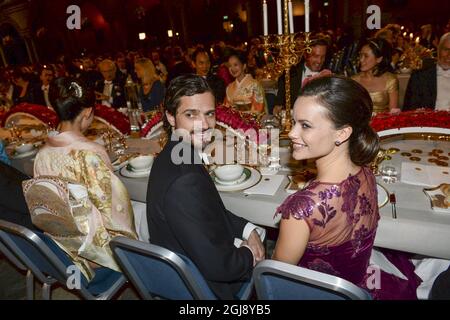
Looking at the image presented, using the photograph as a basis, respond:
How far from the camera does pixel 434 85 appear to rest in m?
3.76

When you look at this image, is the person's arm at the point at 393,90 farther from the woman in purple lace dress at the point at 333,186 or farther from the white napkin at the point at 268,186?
the woman in purple lace dress at the point at 333,186

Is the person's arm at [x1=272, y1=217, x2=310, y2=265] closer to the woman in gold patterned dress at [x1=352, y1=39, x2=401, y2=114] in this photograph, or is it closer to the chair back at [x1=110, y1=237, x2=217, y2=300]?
the chair back at [x1=110, y1=237, x2=217, y2=300]

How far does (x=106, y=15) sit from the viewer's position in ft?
64.4

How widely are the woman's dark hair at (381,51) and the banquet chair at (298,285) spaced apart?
10.6 ft

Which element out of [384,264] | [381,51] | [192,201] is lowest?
[384,264]

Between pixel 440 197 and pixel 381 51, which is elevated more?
pixel 381 51

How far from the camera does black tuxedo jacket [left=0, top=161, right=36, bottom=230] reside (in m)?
2.28

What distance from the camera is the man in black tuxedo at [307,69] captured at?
4105mm

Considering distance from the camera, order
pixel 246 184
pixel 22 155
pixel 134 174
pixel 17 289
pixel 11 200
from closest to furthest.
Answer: pixel 246 184 → pixel 11 200 → pixel 134 174 → pixel 17 289 → pixel 22 155

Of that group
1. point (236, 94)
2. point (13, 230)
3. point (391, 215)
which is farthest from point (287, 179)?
point (236, 94)

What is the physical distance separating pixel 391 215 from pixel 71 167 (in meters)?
1.93

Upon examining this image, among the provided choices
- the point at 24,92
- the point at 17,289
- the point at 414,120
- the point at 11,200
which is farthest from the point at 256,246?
the point at 24,92

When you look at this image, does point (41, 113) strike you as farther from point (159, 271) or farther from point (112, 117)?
point (159, 271)

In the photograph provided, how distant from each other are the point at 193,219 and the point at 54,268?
1110 mm
